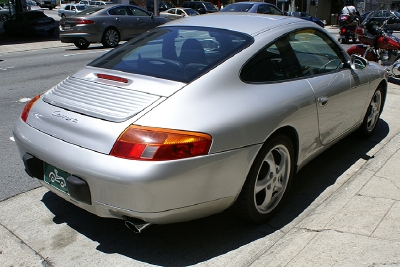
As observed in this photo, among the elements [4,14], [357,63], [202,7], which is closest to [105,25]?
[357,63]

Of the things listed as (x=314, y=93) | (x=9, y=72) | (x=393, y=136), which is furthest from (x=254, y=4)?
(x=314, y=93)

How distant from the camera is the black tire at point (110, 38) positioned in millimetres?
15984

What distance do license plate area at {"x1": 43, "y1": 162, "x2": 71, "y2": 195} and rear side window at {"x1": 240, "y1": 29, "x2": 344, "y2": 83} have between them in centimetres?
143

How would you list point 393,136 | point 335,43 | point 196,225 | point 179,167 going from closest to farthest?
point 179,167 → point 196,225 → point 335,43 → point 393,136

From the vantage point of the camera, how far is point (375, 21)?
10.0m

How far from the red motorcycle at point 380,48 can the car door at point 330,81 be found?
5122mm

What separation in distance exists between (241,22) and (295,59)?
57 cm

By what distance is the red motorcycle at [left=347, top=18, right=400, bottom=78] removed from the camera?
9344 mm

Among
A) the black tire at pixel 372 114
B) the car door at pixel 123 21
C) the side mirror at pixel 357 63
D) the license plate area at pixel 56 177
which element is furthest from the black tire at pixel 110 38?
the license plate area at pixel 56 177

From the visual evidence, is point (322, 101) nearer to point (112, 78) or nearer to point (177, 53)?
point (177, 53)

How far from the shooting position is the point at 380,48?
31.3 feet

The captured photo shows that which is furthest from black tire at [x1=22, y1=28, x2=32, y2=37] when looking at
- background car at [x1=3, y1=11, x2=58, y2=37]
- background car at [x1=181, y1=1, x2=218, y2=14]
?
background car at [x1=181, y1=1, x2=218, y2=14]

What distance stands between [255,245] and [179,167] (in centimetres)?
95

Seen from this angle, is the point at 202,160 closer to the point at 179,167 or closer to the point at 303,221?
the point at 179,167
